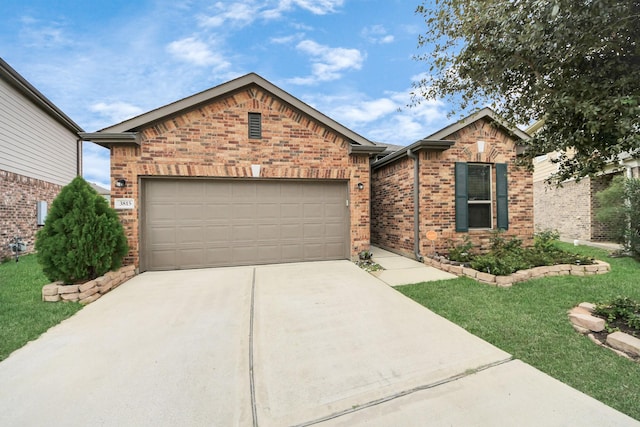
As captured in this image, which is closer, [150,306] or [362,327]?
[362,327]

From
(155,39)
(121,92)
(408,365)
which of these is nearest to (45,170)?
(121,92)

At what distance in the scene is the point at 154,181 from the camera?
6.09 m

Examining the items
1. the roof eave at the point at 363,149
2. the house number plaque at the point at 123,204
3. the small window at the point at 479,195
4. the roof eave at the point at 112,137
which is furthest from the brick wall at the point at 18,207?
the small window at the point at 479,195

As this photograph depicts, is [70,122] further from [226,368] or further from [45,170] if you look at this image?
[226,368]

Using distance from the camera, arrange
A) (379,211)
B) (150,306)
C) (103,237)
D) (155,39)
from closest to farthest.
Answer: (150,306)
(103,237)
(155,39)
(379,211)

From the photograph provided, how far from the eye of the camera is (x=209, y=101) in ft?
20.4

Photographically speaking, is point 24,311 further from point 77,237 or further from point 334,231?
point 334,231

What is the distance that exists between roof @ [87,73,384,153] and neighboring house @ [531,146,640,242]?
6814 millimetres

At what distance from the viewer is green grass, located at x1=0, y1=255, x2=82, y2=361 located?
2.96 m

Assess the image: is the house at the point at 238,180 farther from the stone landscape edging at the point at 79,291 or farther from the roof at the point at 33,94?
the roof at the point at 33,94

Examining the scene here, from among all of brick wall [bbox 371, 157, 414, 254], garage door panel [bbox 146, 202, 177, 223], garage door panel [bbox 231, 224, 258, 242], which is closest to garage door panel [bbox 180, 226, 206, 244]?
garage door panel [bbox 146, 202, 177, 223]

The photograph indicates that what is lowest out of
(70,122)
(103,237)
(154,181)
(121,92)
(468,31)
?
(103,237)

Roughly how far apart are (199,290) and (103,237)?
1.96 meters

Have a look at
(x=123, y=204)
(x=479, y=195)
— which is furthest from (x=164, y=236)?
(x=479, y=195)
